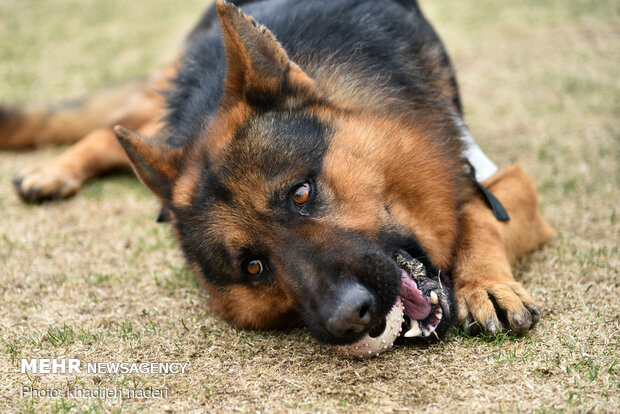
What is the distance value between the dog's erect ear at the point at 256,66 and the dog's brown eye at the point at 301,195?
0.61 m

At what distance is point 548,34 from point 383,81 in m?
7.07

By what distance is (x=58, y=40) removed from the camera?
11.9 meters

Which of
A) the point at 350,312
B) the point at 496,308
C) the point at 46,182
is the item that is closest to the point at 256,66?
the point at 350,312

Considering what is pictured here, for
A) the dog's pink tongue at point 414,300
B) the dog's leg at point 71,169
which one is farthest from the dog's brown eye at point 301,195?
the dog's leg at point 71,169

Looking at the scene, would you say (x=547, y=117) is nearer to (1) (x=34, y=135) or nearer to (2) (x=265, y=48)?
(2) (x=265, y=48)

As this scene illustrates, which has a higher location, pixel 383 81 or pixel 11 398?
pixel 383 81

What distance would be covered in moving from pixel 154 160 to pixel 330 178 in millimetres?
1277

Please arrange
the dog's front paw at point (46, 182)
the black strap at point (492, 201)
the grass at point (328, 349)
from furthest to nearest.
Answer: the dog's front paw at point (46, 182)
the black strap at point (492, 201)
the grass at point (328, 349)

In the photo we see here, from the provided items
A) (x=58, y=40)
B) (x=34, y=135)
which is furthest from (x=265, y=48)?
(x=58, y=40)

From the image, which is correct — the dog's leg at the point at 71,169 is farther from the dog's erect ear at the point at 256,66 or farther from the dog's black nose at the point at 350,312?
the dog's black nose at the point at 350,312

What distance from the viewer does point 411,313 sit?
11.3 feet

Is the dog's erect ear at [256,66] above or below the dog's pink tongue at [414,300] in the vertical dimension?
above

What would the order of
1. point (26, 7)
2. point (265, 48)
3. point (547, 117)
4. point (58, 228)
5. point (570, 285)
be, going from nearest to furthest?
point (265, 48), point (570, 285), point (58, 228), point (547, 117), point (26, 7)

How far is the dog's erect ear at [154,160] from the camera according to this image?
3.86 metres
